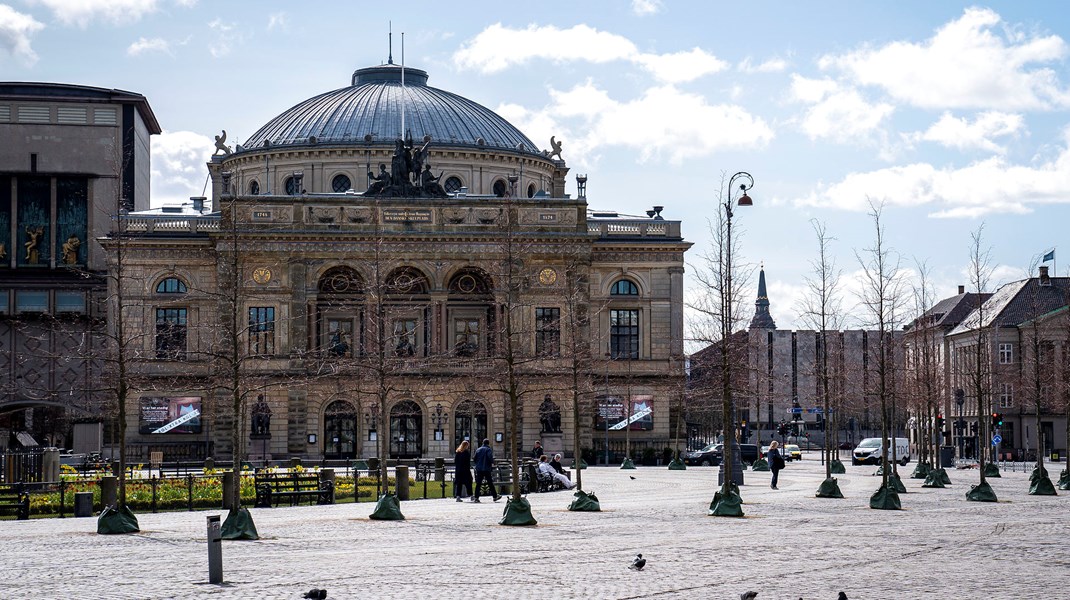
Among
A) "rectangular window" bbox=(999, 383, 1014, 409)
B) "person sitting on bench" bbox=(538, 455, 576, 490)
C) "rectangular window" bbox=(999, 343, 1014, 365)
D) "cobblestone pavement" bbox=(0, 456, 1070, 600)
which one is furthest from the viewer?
"rectangular window" bbox=(999, 343, 1014, 365)

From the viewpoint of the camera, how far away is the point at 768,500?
152 ft

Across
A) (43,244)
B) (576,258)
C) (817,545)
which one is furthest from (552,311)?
(817,545)

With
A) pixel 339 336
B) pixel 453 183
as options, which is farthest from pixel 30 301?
→ pixel 453 183

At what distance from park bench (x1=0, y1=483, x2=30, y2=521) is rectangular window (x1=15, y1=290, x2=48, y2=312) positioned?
67.5m

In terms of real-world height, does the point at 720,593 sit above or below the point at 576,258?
below

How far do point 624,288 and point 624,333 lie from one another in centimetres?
285

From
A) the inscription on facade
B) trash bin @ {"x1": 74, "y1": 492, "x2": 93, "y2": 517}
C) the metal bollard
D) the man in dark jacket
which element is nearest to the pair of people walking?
the man in dark jacket

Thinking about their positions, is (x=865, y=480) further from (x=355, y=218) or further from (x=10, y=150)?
(x=10, y=150)

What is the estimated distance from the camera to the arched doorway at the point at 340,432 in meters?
89.1

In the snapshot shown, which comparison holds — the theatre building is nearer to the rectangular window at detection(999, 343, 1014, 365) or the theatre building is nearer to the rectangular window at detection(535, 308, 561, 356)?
the rectangular window at detection(535, 308, 561, 356)

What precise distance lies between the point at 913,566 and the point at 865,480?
127 feet

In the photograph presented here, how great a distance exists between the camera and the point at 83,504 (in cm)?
4044

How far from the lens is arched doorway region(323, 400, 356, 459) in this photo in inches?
3506

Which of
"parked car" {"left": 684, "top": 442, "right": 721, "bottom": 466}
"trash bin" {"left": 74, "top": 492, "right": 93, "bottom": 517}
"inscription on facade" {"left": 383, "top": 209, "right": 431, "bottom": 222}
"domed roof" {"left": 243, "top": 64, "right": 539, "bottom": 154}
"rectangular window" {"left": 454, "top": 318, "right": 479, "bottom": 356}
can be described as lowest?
"parked car" {"left": 684, "top": 442, "right": 721, "bottom": 466}
